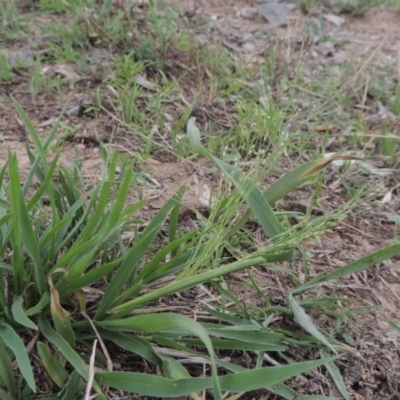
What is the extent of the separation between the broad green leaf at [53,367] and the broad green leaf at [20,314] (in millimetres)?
72

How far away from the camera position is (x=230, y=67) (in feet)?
9.56

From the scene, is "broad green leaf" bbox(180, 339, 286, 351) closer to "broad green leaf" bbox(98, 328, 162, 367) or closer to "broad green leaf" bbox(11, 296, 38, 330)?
"broad green leaf" bbox(98, 328, 162, 367)

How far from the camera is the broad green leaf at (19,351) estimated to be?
1.12m

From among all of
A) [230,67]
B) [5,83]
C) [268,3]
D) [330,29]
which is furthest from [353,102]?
[5,83]

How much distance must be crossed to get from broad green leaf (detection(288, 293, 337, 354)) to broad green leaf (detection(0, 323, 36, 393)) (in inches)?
27.6

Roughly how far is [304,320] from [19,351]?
74 cm

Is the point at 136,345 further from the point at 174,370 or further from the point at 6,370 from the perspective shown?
the point at 6,370

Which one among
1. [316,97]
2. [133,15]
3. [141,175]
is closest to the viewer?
[141,175]

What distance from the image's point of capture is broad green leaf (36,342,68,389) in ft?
4.09

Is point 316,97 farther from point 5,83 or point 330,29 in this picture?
point 5,83

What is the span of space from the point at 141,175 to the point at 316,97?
1168mm

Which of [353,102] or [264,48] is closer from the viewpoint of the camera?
[353,102]

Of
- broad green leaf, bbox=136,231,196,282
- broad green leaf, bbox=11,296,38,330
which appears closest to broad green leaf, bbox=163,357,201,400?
broad green leaf, bbox=136,231,196,282

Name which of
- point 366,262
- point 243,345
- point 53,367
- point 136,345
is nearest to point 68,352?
point 53,367
